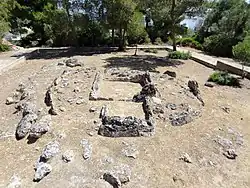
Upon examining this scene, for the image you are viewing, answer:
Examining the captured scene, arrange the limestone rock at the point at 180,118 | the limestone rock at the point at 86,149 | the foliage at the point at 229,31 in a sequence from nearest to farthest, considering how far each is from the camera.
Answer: the limestone rock at the point at 86,149 → the limestone rock at the point at 180,118 → the foliage at the point at 229,31

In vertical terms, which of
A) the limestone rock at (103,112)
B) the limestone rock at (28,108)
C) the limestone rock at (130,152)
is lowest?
the limestone rock at (130,152)

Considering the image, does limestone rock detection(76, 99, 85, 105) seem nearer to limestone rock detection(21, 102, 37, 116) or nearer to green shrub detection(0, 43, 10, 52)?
limestone rock detection(21, 102, 37, 116)

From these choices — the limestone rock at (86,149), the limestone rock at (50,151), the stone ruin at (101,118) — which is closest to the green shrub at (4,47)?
the stone ruin at (101,118)

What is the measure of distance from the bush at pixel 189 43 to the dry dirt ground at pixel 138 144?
1385 centimetres

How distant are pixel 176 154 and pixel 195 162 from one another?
0.43 metres

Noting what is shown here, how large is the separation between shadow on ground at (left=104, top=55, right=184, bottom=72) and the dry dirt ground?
10.7 feet

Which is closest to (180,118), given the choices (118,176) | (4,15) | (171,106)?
(171,106)

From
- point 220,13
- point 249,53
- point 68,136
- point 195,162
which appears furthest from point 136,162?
point 220,13

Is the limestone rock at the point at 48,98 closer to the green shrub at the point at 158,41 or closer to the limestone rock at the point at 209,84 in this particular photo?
the limestone rock at the point at 209,84

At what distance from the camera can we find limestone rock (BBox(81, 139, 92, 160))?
6.16m

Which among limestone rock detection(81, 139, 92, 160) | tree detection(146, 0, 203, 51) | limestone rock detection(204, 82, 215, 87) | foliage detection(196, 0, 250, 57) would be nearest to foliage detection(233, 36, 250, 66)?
limestone rock detection(204, 82, 215, 87)

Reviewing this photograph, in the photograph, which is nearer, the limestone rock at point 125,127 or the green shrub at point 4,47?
the limestone rock at point 125,127

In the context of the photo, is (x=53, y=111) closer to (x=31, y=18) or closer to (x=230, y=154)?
(x=230, y=154)

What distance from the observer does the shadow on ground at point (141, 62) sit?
13.9 meters
